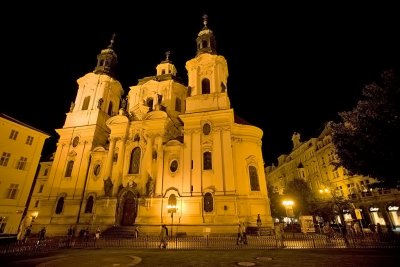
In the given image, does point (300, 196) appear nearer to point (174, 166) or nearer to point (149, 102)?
point (174, 166)

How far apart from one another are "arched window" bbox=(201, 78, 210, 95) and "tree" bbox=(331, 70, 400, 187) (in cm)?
1827

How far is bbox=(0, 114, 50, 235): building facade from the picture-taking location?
25141mm

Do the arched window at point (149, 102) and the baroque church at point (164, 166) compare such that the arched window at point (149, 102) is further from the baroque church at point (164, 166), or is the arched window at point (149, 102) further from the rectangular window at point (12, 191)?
the rectangular window at point (12, 191)

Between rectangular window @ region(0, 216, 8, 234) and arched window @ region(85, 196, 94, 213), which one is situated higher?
arched window @ region(85, 196, 94, 213)

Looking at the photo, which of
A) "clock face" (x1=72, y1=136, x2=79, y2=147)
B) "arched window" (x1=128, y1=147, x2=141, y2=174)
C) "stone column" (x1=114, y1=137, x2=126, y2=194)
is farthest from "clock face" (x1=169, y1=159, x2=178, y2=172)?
"clock face" (x1=72, y1=136, x2=79, y2=147)

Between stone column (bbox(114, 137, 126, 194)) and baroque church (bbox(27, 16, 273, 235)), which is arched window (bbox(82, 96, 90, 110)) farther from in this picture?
stone column (bbox(114, 137, 126, 194))

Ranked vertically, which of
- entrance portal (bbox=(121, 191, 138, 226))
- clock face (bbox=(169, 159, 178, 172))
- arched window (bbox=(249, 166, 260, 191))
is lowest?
entrance portal (bbox=(121, 191, 138, 226))

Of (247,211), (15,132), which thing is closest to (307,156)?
(247,211)

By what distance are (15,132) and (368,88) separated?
34.8 meters

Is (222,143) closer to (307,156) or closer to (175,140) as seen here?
(175,140)

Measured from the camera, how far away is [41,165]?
4875 cm


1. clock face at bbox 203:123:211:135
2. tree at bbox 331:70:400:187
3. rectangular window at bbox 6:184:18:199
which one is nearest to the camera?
tree at bbox 331:70:400:187

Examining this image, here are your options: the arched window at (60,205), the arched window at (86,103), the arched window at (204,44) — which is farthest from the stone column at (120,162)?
the arched window at (204,44)

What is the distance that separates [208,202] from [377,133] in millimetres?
16159
